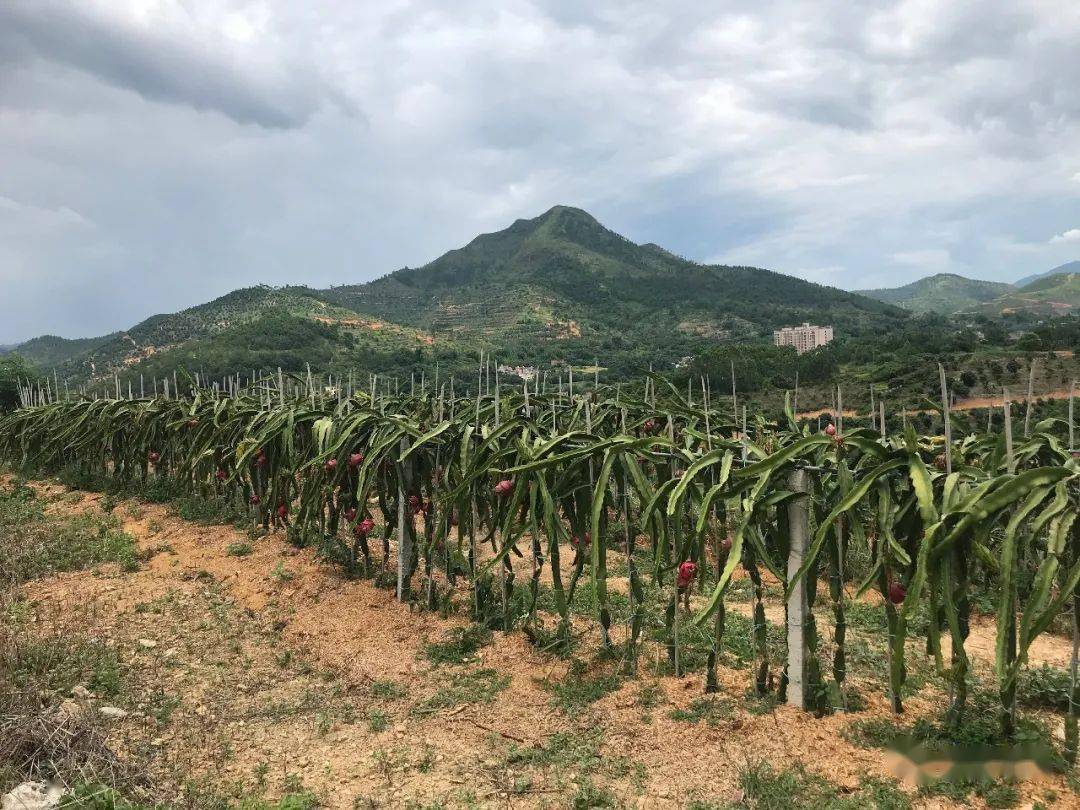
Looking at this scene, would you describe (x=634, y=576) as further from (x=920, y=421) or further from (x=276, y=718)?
(x=920, y=421)

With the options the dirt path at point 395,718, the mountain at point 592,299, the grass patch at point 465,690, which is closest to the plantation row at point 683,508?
the dirt path at point 395,718

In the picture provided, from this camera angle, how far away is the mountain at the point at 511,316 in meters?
58.4

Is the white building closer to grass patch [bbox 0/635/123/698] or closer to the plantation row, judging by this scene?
the plantation row

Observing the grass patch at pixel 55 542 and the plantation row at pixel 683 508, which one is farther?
the grass patch at pixel 55 542

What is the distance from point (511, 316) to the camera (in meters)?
98.4

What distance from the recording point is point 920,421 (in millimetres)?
25547

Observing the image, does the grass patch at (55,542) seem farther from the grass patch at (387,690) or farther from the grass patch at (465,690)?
the grass patch at (465,690)

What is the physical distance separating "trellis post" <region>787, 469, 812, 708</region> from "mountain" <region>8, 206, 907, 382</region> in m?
39.6

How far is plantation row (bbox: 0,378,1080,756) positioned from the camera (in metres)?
3.46

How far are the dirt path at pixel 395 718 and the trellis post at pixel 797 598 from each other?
198 millimetres

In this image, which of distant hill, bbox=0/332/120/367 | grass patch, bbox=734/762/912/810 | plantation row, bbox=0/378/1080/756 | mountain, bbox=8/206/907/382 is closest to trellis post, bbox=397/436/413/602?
plantation row, bbox=0/378/1080/756

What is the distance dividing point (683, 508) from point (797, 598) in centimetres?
96

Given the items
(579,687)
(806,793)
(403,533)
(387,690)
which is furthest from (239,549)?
(806,793)

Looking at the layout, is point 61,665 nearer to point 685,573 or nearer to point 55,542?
point 55,542
